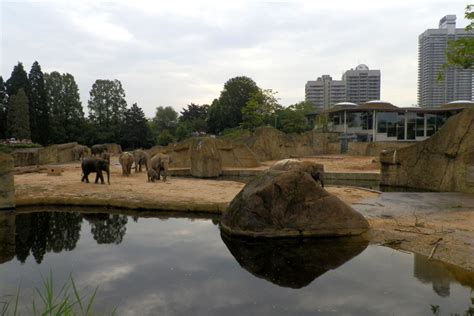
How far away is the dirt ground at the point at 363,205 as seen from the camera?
6.87 meters

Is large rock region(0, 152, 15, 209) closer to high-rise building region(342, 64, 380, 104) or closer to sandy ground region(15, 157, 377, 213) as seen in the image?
sandy ground region(15, 157, 377, 213)

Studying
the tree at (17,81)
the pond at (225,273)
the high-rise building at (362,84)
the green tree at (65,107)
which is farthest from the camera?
the high-rise building at (362,84)

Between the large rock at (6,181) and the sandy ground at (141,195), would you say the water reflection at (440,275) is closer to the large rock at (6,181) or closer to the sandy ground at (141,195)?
the sandy ground at (141,195)

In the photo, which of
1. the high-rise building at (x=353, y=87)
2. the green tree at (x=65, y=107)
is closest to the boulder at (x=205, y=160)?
the green tree at (x=65, y=107)

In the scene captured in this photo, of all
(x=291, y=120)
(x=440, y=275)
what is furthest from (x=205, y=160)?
(x=291, y=120)

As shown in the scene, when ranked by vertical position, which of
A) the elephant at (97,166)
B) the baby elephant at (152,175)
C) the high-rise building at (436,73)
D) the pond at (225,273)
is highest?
the high-rise building at (436,73)

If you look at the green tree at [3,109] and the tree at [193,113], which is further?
the tree at [193,113]

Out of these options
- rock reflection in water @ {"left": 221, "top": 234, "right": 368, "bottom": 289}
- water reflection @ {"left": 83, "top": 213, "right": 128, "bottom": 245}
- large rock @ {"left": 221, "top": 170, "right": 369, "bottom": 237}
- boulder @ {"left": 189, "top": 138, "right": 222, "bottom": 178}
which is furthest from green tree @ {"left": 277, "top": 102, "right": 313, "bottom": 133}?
rock reflection in water @ {"left": 221, "top": 234, "right": 368, "bottom": 289}

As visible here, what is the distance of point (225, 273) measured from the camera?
6.00m

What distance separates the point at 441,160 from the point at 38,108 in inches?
1308

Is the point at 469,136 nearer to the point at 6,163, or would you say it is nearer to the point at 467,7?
the point at 467,7

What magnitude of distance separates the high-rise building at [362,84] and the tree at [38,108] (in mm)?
60471

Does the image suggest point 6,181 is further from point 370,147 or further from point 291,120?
point 291,120

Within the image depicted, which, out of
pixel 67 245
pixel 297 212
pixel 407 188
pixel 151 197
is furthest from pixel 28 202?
pixel 407 188
